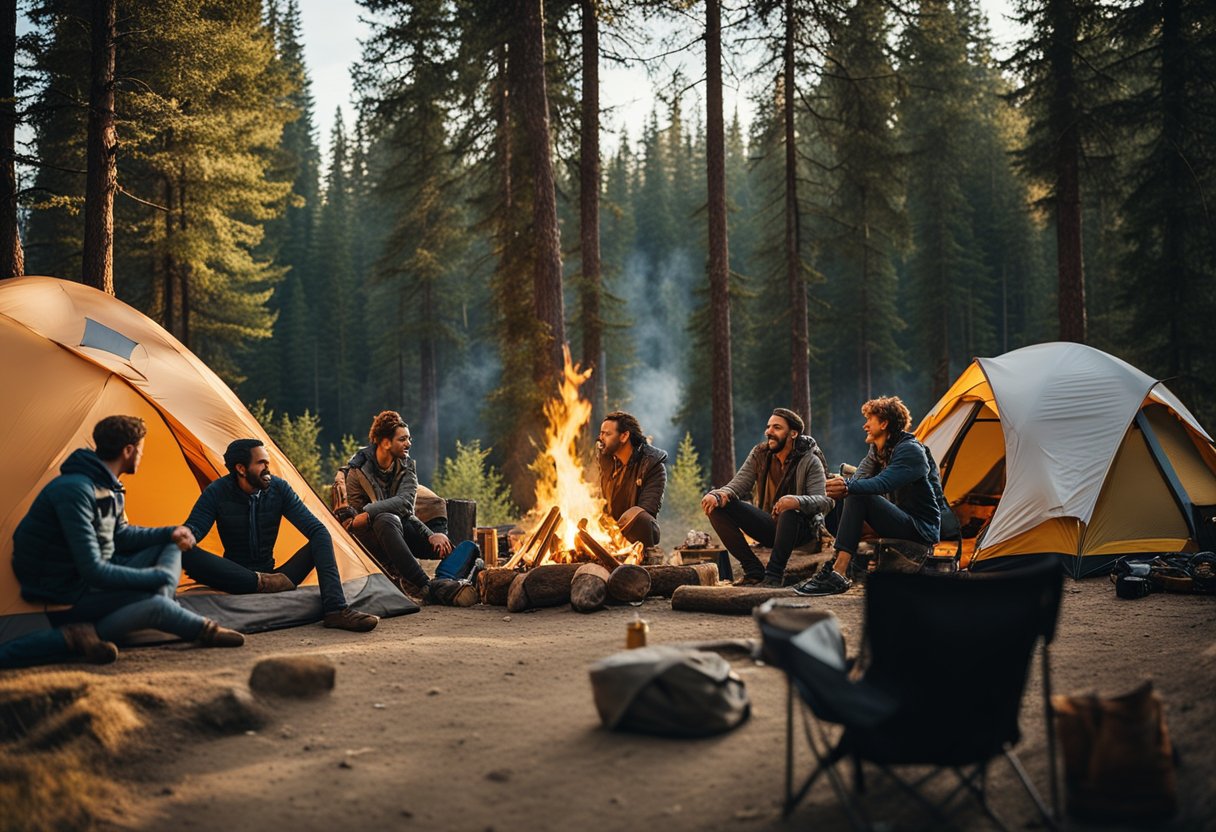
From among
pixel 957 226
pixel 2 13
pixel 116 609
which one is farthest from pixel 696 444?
pixel 116 609

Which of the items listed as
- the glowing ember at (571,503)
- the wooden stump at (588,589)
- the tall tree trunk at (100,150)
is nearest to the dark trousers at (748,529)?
the glowing ember at (571,503)

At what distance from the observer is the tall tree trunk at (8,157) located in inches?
400

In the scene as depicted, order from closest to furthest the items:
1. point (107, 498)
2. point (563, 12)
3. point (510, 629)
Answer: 1. point (107, 498)
2. point (510, 629)
3. point (563, 12)

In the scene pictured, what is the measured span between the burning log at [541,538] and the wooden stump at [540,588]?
42cm

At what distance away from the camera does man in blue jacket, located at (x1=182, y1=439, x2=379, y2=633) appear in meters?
6.55

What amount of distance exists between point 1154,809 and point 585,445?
35.2 feet

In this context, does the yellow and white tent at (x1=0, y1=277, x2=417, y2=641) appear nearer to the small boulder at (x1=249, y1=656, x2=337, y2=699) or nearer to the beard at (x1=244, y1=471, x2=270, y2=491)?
the beard at (x1=244, y1=471, x2=270, y2=491)

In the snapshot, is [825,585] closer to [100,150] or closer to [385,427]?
[385,427]

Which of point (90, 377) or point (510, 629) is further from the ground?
point (90, 377)

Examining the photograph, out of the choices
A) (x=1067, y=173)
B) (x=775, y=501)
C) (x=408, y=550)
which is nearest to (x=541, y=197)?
(x=775, y=501)

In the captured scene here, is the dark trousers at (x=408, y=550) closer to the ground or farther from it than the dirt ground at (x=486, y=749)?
farther from it

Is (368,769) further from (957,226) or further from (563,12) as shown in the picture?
(957,226)

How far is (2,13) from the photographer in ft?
33.9

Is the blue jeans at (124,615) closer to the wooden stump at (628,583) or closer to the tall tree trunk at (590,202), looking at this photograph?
the wooden stump at (628,583)
